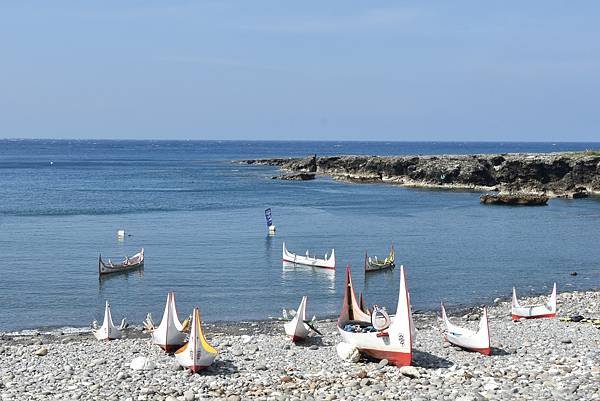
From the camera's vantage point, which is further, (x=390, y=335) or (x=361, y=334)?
(x=361, y=334)

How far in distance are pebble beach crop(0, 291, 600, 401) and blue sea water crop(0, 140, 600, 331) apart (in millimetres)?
7705

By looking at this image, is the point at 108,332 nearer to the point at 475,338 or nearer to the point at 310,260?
the point at 475,338

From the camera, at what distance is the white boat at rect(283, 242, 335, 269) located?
1924 inches

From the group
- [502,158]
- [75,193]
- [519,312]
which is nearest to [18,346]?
[519,312]

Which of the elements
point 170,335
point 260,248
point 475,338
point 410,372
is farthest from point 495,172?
point 410,372

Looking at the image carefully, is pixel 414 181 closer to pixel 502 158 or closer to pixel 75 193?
pixel 502 158

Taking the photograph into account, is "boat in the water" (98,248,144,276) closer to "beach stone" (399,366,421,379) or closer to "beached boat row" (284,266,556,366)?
"beached boat row" (284,266,556,366)

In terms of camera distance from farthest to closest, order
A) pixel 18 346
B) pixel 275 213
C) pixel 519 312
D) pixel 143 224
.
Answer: pixel 275 213 < pixel 143 224 < pixel 519 312 < pixel 18 346

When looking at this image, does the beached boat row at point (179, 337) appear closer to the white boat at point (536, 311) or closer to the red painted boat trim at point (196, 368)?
the red painted boat trim at point (196, 368)

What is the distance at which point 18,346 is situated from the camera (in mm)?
28922

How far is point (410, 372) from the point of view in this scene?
23.1 metres

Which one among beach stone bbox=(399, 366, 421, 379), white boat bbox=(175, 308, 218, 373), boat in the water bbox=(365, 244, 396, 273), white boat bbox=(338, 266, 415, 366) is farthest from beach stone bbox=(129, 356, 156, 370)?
boat in the water bbox=(365, 244, 396, 273)

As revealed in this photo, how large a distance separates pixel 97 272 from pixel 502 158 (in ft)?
272

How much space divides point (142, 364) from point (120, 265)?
23657mm
